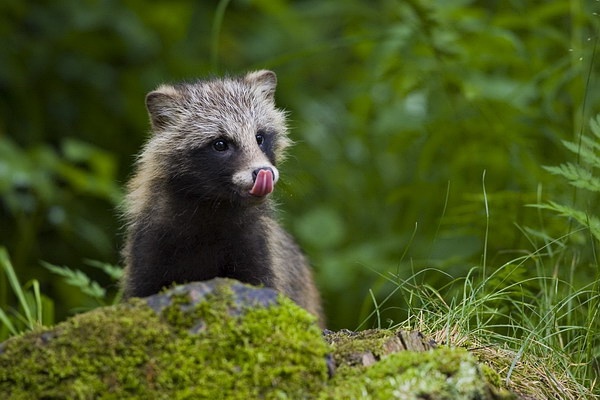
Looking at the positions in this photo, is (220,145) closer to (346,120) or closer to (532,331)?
(532,331)

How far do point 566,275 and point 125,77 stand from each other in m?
7.01

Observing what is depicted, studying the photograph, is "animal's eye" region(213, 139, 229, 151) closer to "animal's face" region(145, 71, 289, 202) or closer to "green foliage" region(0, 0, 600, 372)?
"animal's face" region(145, 71, 289, 202)

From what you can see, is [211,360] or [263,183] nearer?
[211,360]

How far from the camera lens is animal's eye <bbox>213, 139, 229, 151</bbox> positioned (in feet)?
18.3

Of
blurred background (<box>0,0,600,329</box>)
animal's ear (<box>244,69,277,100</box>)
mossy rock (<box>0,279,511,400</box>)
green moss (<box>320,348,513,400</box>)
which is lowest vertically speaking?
blurred background (<box>0,0,600,329</box>)

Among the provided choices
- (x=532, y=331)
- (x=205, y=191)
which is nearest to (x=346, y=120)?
(x=205, y=191)

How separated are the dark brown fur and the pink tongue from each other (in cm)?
5

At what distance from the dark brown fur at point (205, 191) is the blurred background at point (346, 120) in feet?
2.41

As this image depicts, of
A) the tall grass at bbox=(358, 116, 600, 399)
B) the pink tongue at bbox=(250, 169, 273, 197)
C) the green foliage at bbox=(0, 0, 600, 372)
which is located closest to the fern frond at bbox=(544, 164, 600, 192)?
the tall grass at bbox=(358, 116, 600, 399)

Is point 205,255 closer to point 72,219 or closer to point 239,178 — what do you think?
point 239,178

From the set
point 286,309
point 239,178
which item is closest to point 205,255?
point 239,178

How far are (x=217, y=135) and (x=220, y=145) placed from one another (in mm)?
75

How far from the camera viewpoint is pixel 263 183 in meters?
5.00

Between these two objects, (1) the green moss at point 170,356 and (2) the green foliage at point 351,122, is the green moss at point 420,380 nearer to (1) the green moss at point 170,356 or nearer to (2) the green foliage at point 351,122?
(1) the green moss at point 170,356
